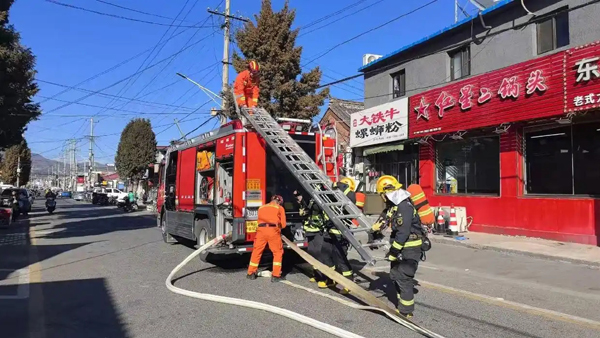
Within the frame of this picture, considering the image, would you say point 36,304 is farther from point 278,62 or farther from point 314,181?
point 278,62

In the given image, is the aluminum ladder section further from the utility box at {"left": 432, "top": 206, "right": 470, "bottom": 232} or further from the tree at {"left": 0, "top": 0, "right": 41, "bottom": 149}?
the tree at {"left": 0, "top": 0, "right": 41, "bottom": 149}

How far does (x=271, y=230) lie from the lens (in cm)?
746

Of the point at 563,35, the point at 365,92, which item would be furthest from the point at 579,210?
the point at 365,92

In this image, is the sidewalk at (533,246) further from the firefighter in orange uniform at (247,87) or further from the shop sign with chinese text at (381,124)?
the firefighter in orange uniform at (247,87)

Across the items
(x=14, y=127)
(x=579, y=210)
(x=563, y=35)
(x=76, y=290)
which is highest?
(x=563, y=35)

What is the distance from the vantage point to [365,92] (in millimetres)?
20062

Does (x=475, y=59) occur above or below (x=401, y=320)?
above

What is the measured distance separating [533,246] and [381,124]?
26.4 ft

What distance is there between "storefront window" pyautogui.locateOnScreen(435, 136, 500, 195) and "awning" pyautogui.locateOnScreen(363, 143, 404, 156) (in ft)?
4.80

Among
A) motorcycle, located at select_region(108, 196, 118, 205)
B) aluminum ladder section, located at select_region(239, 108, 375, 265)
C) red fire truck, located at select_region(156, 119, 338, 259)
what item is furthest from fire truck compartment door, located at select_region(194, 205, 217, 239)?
motorcycle, located at select_region(108, 196, 118, 205)

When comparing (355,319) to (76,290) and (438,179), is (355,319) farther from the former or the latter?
(438,179)

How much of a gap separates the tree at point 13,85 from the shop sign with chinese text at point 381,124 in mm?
12685

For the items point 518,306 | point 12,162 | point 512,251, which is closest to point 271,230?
point 518,306

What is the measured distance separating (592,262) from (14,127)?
2163 cm
